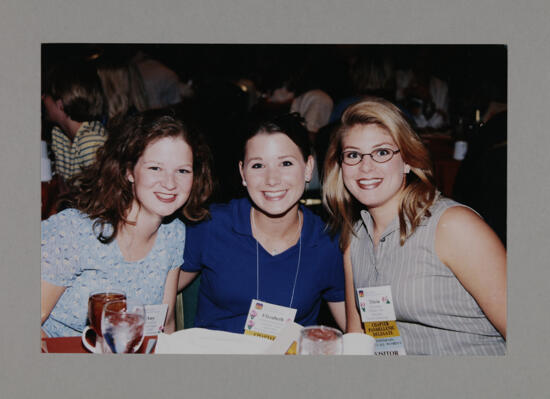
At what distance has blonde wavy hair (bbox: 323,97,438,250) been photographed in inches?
89.0

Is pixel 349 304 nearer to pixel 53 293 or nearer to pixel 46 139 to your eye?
pixel 53 293

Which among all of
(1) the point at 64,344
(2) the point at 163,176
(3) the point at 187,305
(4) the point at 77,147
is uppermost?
(4) the point at 77,147

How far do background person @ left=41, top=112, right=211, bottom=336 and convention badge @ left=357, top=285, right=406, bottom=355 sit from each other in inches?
33.5

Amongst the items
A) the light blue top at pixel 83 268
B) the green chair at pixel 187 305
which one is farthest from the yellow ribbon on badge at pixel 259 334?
the light blue top at pixel 83 268

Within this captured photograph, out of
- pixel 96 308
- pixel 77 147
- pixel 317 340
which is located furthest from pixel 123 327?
pixel 77 147

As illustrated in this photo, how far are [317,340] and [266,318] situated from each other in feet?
1.51

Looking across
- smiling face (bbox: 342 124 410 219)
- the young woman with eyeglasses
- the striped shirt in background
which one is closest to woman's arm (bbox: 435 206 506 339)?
the young woman with eyeglasses

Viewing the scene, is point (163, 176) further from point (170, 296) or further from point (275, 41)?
point (275, 41)

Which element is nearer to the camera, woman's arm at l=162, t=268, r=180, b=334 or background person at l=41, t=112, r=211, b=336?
background person at l=41, t=112, r=211, b=336

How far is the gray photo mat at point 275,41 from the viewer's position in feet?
7.66

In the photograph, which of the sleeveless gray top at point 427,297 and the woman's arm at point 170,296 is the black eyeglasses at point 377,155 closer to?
the sleeveless gray top at point 427,297

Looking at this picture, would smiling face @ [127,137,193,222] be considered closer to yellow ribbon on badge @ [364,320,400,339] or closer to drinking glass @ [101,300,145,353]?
drinking glass @ [101,300,145,353]

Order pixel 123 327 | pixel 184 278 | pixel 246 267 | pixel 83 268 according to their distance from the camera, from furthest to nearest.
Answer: pixel 184 278 → pixel 246 267 → pixel 83 268 → pixel 123 327

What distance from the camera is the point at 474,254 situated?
220cm
